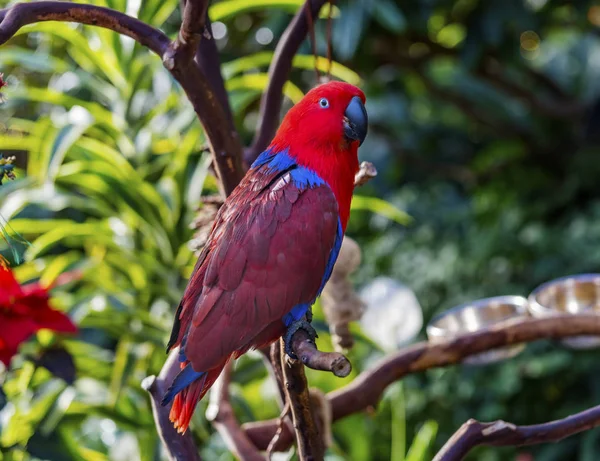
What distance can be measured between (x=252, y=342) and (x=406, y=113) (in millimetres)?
2126

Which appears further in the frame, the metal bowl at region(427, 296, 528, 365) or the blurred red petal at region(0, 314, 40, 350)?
the metal bowl at region(427, 296, 528, 365)

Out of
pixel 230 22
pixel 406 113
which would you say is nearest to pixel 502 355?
pixel 230 22

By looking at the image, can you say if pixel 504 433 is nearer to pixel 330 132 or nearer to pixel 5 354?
pixel 330 132

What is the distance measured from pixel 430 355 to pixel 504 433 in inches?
8.9

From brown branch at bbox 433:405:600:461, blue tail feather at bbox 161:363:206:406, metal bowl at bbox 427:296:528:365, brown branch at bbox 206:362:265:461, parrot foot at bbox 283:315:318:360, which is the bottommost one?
brown branch at bbox 433:405:600:461

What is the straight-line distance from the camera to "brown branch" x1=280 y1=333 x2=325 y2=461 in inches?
28.8

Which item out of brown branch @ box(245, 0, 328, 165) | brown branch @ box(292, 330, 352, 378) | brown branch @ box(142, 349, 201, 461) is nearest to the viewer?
brown branch @ box(292, 330, 352, 378)

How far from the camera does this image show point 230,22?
7.39 ft

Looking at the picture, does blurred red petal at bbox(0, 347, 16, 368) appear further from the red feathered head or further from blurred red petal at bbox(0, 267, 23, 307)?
the red feathered head

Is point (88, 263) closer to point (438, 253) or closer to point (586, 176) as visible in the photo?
point (438, 253)

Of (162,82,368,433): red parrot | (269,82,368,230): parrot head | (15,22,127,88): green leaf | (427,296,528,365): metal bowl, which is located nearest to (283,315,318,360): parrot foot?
(162,82,368,433): red parrot

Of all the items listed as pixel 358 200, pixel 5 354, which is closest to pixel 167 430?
pixel 5 354

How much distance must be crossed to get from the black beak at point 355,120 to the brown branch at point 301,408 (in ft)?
0.75

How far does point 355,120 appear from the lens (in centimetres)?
81
